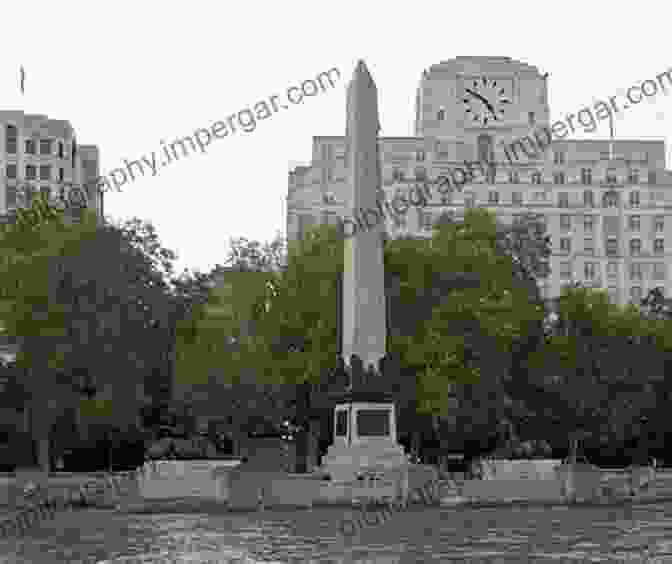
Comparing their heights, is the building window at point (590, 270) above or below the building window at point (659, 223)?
below

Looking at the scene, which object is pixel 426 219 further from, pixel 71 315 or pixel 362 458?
pixel 362 458

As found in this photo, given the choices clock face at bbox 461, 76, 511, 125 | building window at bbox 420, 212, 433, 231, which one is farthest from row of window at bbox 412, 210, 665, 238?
building window at bbox 420, 212, 433, 231

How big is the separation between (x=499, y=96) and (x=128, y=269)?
222 feet

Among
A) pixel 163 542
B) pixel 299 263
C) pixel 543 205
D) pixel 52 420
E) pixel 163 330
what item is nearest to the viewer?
pixel 163 542

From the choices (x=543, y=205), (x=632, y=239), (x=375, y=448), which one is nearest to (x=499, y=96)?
(x=543, y=205)

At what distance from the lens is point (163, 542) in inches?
924

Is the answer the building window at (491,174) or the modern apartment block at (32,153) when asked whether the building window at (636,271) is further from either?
the modern apartment block at (32,153)

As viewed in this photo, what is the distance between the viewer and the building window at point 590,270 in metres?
116

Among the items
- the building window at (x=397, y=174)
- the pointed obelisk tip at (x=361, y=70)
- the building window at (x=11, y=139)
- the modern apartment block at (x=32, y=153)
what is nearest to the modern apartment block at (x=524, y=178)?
the building window at (x=397, y=174)

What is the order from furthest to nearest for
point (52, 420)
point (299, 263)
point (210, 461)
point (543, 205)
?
point (543, 205) < point (299, 263) < point (52, 420) < point (210, 461)

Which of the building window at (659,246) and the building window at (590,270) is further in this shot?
the building window at (659,246)

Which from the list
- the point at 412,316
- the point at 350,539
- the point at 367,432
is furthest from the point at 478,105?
the point at 350,539

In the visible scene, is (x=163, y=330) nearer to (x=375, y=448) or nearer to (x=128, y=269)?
(x=128, y=269)

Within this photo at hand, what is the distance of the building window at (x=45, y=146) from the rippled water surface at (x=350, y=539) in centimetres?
9105
